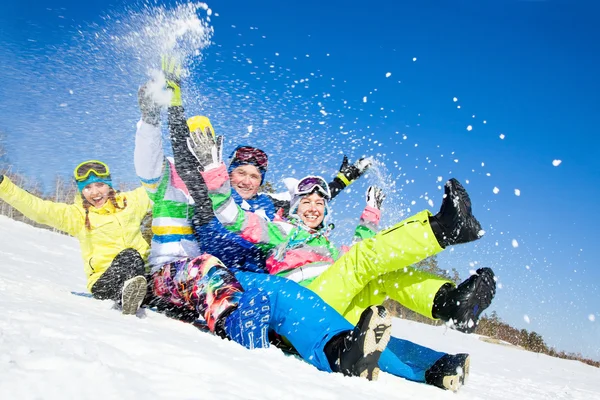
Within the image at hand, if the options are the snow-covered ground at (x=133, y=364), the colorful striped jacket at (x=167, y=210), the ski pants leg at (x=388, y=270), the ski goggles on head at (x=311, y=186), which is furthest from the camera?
the ski goggles on head at (x=311, y=186)

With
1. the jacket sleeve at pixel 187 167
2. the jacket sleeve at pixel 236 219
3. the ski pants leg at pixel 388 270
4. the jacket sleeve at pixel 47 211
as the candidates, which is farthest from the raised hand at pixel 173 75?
the ski pants leg at pixel 388 270

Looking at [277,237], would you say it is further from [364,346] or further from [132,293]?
[364,346]

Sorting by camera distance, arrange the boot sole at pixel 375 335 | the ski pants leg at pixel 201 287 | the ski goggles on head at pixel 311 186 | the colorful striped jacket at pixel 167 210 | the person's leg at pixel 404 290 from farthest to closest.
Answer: the ski goggles on head at pixel 311 186, the colorful striped jacket at pixel 167 210, the person's leg at pixel 404 290, the ski pants leg at pixel 201 287, the boot sole at pixel 375 335

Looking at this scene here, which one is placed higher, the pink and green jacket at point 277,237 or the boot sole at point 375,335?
the pink and green jacket at point 277,237

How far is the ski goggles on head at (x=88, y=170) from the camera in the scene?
4.43m

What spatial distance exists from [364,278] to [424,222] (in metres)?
0.65

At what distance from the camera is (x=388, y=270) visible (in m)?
3.16

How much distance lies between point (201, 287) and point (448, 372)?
1664 mm

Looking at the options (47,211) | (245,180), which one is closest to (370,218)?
(245,180)

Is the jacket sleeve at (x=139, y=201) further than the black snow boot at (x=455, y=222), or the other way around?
the jacket sleeve at (x=139, y=201)

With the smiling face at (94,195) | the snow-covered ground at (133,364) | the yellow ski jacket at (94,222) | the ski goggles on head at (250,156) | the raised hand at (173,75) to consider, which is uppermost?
the raised hand at (173,75)

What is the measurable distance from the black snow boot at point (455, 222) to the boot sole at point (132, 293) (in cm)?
193

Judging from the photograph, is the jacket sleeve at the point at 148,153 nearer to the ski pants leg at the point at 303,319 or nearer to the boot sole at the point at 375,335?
the ski pants leg at the point at 303,319

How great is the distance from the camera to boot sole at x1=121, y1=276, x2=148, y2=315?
10.8 ft
